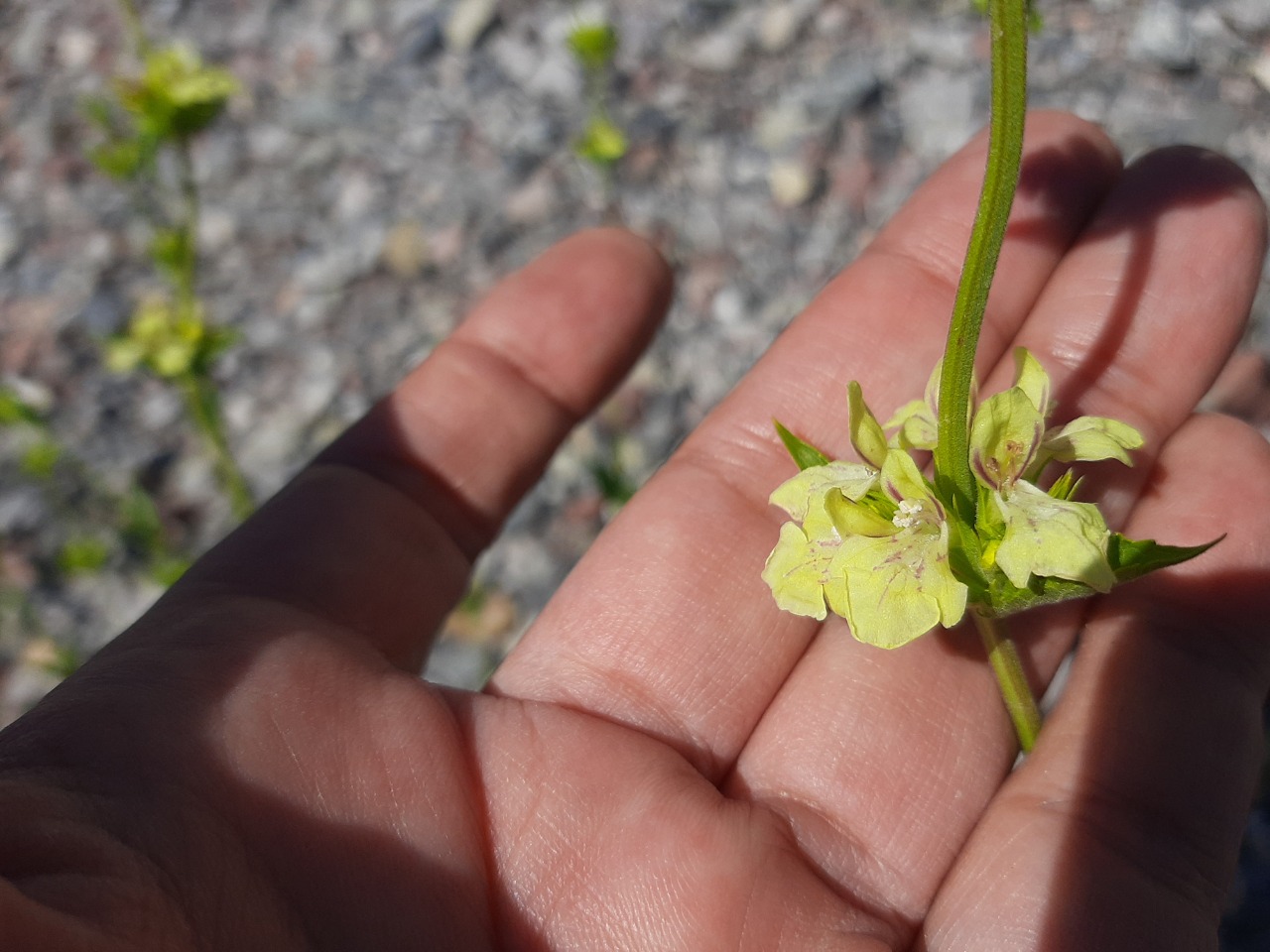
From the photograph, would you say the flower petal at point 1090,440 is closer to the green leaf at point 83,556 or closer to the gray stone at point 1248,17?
the gray stone at point 1248,17

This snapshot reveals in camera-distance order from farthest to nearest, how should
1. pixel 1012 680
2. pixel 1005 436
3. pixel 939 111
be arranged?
1. pixel 939 111
2. pixel 1012 680
3. pixel 1005 436

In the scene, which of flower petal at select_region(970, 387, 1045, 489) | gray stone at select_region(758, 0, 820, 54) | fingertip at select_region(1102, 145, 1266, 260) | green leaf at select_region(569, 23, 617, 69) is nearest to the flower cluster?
flower petal at select_region(970, 387, 1045, 489)

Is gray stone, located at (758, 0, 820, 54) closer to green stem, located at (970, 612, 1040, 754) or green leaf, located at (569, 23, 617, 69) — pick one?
green leaf, located at (569, 23, 617, 69)

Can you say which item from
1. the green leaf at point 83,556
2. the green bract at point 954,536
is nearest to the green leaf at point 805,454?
the green bract at point 954,536

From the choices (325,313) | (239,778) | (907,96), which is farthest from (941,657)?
(325,313)

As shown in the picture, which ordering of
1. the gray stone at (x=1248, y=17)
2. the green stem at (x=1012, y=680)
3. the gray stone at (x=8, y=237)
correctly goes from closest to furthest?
the green stem at (x=1012, y=680), the gray stone at (x=1248, y=17), the gray stone at (x=8, y=237)

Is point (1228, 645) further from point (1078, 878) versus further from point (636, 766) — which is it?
point (636, 766)

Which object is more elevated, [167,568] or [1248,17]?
[1248,17]

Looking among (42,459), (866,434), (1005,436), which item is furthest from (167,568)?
(1005,436)

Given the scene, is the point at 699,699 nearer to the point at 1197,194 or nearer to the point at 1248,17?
the point at 1197,194
